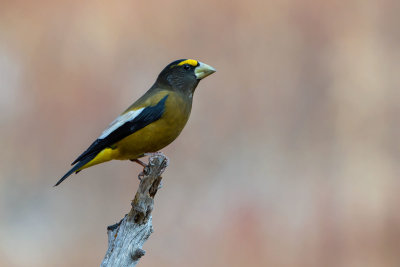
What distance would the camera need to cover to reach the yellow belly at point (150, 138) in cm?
315

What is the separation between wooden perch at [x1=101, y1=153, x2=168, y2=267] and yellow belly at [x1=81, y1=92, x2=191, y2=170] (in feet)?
0.72

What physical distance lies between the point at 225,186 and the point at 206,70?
2.94m

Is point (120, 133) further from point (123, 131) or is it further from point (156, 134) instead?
point (156, 134)

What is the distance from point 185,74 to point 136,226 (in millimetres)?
1038

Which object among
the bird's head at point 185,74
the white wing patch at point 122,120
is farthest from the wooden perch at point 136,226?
the bird's head at point 185,74

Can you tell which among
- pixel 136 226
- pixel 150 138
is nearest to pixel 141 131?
pixel 150 138

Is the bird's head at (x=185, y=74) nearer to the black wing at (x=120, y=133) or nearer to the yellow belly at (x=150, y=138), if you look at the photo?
the yellow belly at (x=150, y=138)

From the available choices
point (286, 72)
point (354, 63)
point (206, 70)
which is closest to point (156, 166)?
point (206, 70)

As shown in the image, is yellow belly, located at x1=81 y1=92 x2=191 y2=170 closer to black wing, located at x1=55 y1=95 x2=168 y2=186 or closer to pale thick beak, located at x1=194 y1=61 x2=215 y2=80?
black wing, located at x1=55 y1=95 x2=168 y2=186

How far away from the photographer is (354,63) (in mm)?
6590

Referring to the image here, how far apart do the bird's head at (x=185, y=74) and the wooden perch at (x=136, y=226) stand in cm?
65

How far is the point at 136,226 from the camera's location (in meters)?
2.94

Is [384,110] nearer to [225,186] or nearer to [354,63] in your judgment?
[354,63]

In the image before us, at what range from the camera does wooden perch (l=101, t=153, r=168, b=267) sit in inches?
112
